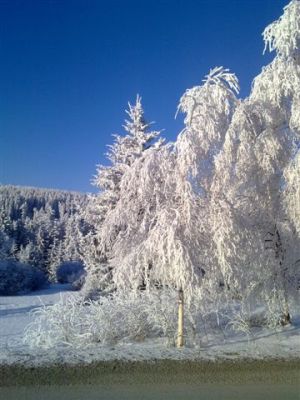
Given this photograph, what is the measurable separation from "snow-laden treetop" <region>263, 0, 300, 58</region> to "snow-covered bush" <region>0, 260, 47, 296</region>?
31042 millimetres

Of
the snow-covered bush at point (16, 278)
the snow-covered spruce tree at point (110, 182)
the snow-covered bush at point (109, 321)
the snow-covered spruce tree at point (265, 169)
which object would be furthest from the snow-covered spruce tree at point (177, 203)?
the snow-covered bush at point (16, 278)

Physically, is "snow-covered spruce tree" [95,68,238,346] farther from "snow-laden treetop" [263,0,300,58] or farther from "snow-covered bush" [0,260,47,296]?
"snow-covered bush" [0,260,47,296]

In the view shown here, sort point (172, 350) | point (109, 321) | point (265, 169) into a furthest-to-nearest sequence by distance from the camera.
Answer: point (265, 169), point (109, 321), point (172, 350)

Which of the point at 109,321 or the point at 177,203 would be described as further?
the point at 109,321

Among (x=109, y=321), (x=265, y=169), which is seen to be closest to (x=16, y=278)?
(x=109, y=321)

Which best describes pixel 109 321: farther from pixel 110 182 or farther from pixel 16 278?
pixel 16 278

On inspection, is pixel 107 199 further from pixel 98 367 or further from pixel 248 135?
pixel 98 367

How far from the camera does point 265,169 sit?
460 inches

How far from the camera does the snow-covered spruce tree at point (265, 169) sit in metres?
10.4

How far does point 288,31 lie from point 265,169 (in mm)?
3471

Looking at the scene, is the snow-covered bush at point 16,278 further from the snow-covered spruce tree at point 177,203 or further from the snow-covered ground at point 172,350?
the snow-covered spruce tree at point 177,203

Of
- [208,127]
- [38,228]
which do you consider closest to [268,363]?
[208,127]

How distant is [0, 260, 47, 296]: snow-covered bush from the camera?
120ft

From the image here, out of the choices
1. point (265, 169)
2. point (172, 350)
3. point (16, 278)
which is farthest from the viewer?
point (16, 278)
